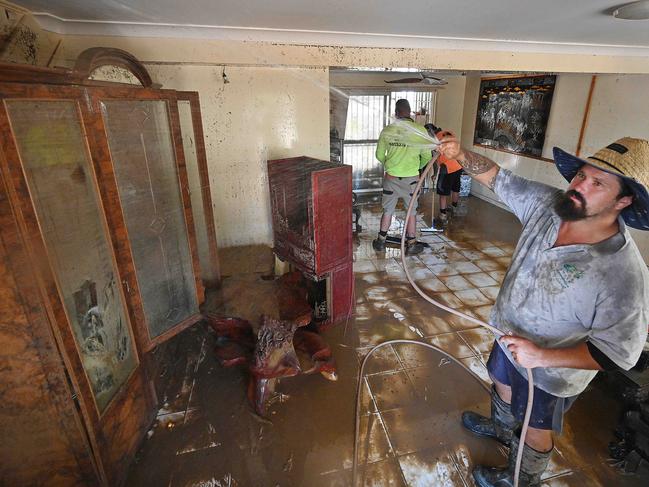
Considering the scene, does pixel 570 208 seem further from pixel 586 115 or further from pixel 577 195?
pixel 586 115

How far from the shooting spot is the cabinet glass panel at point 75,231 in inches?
56.2

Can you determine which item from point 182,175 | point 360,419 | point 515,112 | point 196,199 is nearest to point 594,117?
point 515,112

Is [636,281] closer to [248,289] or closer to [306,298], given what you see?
[306,298]

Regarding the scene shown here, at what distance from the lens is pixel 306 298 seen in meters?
3.29

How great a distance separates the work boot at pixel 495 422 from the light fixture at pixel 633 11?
2.35 metres

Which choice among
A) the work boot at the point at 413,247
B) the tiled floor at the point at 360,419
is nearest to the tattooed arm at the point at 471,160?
the tiled floor at the point at 360,419

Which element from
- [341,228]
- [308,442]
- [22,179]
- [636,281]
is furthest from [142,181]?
[636,281]

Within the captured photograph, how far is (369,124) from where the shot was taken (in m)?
7.63

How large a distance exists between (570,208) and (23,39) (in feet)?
10.5

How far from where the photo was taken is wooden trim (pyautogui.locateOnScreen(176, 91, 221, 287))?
2.54 meters

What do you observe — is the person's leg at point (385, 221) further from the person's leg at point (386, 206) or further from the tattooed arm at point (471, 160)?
the tattooed arm at point (471, 160)

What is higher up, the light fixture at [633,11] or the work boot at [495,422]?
the light fixture at [633,11]

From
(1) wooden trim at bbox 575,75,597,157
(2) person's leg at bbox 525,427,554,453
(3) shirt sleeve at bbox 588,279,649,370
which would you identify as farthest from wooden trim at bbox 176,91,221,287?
(1) wooden trim at bbox 575,75,597,157

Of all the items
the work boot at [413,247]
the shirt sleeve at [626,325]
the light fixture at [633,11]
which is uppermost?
the light fixture at [633,11]
